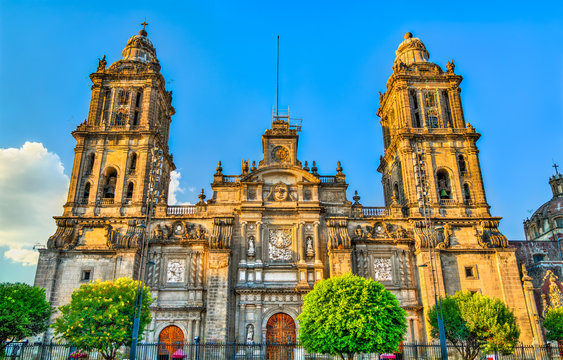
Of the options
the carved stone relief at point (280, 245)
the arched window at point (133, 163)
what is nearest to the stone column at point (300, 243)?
the carved stone relief at point (280, 245)

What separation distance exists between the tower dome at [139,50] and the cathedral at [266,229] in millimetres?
3524

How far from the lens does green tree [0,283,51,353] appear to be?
89.4 feet

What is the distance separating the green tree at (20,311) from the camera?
27.2 m

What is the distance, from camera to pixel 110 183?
41.4 m

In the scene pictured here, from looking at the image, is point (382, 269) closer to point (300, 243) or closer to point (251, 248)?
point (300, 243)

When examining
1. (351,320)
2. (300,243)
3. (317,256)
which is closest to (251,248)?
(300,243)

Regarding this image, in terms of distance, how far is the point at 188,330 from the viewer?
114 ft

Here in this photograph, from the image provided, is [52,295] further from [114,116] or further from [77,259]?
[114,116]

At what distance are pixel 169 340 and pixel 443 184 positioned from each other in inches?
1127

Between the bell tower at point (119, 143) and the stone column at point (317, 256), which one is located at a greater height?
the bell tower at point (119, 143)

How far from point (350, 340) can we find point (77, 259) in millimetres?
23709

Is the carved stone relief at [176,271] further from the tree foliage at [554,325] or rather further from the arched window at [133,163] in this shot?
the tree foliage at [554,325]

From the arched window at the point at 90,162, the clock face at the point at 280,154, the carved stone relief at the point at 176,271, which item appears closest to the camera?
the carved stone relief at the point at 176,271

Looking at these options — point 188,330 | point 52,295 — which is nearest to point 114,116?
point 52,295
